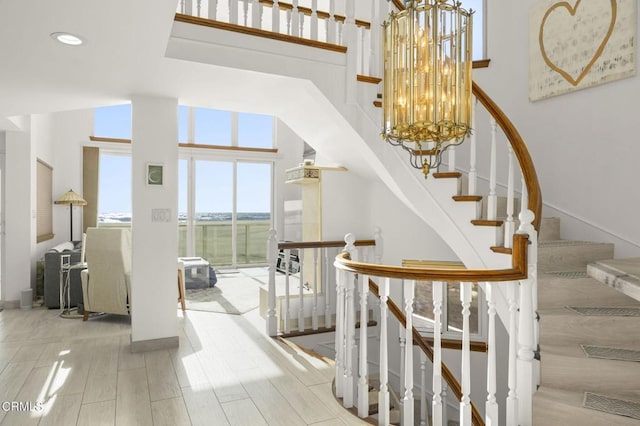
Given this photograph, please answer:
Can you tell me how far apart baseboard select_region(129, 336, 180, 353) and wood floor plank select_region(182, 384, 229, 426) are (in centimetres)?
93

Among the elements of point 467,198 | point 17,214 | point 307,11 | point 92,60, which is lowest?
point 17,214

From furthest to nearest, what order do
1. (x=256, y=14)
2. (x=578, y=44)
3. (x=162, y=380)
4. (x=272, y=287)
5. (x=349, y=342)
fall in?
(x=272, y=287), (x=578, y=44), (x=256, y=14), (x=162, y=380), (x=349, y=342)

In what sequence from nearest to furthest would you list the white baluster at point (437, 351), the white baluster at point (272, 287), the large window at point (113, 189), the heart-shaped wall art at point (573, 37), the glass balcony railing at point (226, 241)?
the white baluster at point (437, 351) → the heart-shaped wall art at point (573, 37) → the white baluster at point (272, 287) → the large window at point (113, 189) → the glass balcony railing at point (226, 241)

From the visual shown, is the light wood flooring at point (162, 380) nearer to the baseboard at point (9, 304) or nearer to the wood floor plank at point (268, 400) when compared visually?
the wood floor plank at point (268, 400)

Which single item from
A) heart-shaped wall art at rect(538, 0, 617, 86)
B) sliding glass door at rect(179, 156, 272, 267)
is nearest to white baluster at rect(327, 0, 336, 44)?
heart-shaped wall art at rect(538, 0, 617, 86)

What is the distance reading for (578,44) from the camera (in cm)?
350

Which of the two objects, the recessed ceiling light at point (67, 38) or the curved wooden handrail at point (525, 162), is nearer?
the recessed ceiling light at point (67, 38)

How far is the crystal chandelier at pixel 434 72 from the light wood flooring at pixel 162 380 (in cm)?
187

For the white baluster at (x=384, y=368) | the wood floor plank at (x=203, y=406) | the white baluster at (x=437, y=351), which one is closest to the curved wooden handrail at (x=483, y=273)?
the white baluster at (x=437, y=351)

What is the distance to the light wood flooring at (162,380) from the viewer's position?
2.40 metres

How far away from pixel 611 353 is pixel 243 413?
7.03 feet

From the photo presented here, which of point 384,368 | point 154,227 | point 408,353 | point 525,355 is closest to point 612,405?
point 525,355

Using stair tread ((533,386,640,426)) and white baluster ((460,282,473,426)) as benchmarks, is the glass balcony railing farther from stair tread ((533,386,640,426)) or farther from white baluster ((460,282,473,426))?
stair tread ((533,386,640,426))

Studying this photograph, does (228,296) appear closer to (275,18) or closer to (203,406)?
(203,406)
